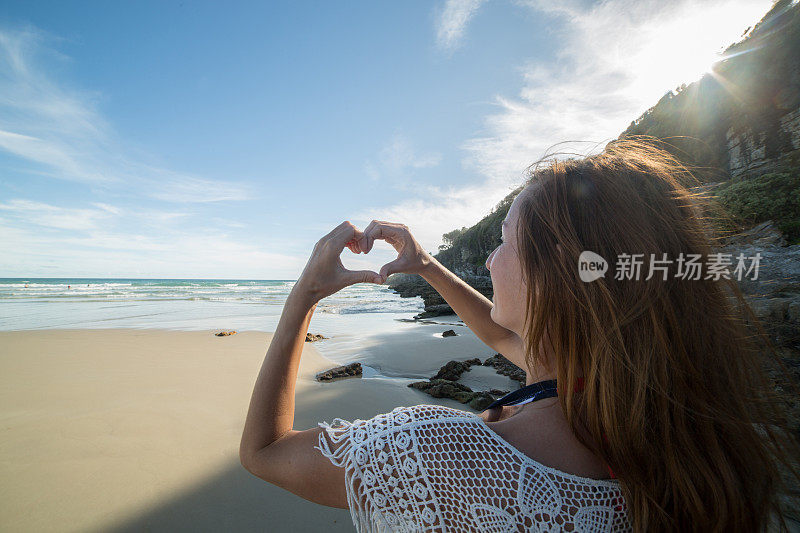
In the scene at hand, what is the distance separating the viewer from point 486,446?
0.75 m

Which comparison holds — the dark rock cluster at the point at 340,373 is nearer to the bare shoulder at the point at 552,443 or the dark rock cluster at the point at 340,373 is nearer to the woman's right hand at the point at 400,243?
the woman's right hand at the point at 400,243

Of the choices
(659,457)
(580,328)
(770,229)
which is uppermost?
(770,229)

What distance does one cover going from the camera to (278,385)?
1008mm

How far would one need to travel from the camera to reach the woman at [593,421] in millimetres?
729

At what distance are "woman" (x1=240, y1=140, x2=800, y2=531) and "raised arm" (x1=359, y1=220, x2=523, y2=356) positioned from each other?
2.13 ft

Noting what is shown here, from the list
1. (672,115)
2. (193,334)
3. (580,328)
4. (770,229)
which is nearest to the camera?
(580,328)

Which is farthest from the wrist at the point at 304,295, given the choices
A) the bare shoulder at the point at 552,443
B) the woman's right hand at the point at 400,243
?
the bare shoulder at the point at 552,443

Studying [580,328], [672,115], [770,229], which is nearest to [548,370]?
[580,328]

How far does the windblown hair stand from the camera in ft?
2.42

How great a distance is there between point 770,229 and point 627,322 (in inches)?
273

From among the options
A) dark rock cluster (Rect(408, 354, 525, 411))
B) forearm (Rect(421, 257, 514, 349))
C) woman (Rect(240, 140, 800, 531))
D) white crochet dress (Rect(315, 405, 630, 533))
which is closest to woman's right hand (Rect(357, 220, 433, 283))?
forearm (Rect(421, 257, 514, 349))

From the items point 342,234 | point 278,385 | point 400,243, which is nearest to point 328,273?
point 342,234

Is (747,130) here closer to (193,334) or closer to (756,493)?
(756,493)

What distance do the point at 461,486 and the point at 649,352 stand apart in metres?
0.56
